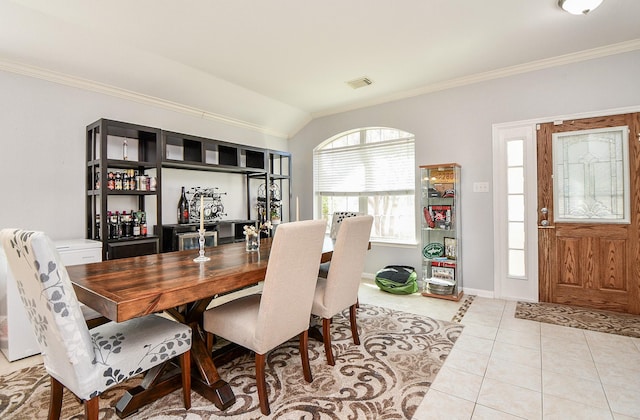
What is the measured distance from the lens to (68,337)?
1240mm

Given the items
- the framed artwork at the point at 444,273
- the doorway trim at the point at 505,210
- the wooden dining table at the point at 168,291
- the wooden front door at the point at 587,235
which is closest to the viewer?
the wooden dining table at the point at 168,291

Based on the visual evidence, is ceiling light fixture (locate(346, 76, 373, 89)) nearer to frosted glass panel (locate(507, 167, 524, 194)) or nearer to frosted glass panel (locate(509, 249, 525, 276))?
frosted glass panel (locate(507, 167, 524, 194))

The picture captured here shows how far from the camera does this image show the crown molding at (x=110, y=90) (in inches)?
108

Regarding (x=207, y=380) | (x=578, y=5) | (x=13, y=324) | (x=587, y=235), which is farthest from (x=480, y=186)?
(x=13, y=324)

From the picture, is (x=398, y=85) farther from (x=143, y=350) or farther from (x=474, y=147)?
(x=143, y=350)

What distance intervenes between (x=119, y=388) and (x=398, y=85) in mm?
4070

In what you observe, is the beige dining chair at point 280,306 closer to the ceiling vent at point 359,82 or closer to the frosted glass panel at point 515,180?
the ceiling vent at point 359,82

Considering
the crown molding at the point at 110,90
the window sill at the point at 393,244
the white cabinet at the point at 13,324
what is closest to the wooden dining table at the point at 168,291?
the white cabinet at the point at 13,324

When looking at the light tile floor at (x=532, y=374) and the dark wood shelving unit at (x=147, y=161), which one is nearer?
the light tile floor at (x=532, y=374)

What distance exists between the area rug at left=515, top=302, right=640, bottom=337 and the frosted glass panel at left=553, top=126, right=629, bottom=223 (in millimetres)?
921

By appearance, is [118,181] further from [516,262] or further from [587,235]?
[587,235]

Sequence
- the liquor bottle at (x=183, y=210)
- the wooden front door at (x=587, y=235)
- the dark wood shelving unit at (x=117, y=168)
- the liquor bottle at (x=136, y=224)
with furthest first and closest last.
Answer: the liquor bottle at (x=183, y=210)
the liquor bottle at (x=136, y=224)
the wooden front door at (x=587, y=235)
the dark wood shelving unit at (x=117, y=168)

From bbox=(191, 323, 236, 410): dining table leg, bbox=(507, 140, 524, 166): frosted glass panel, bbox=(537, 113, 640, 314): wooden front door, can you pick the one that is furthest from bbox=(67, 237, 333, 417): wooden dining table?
bbox=(537, 113, 640, 314): wooden front door

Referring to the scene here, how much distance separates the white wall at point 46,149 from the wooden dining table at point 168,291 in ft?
4.79
